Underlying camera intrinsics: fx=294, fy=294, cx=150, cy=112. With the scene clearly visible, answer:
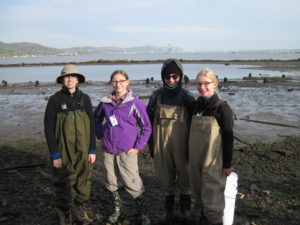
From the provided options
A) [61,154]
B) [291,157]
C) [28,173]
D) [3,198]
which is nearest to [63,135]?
[61,154]

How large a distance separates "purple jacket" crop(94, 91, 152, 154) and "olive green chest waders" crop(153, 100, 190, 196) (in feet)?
0.60

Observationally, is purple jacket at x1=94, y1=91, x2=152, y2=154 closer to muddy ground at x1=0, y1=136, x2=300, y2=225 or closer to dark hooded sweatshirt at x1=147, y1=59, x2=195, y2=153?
dark hooded sweatshirt at x1=147, y1=59, x2=195, y2=153

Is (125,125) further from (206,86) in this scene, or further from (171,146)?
(206,86)

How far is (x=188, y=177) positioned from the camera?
13.1 ft

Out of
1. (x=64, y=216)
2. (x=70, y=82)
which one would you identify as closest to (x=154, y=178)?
(x=64, y=216)

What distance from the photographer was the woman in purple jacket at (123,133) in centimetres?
396

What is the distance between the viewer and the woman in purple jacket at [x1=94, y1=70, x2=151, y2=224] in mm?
3959

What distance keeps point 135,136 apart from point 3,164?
13.7ft

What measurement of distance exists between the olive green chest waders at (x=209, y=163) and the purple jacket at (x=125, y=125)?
73cm

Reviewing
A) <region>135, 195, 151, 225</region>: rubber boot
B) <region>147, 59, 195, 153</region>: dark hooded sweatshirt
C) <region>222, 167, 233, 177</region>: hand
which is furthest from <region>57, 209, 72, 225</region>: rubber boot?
<region>222, 167, 233, 177</region>: hand

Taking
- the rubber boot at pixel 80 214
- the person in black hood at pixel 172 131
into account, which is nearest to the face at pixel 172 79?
the person in black hood at pixel 172 131

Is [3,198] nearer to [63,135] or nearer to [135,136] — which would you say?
[63,135]

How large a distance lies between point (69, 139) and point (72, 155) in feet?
0.74

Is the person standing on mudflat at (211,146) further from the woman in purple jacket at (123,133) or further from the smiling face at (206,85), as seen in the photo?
the woman in purple jacket at (123,133)
